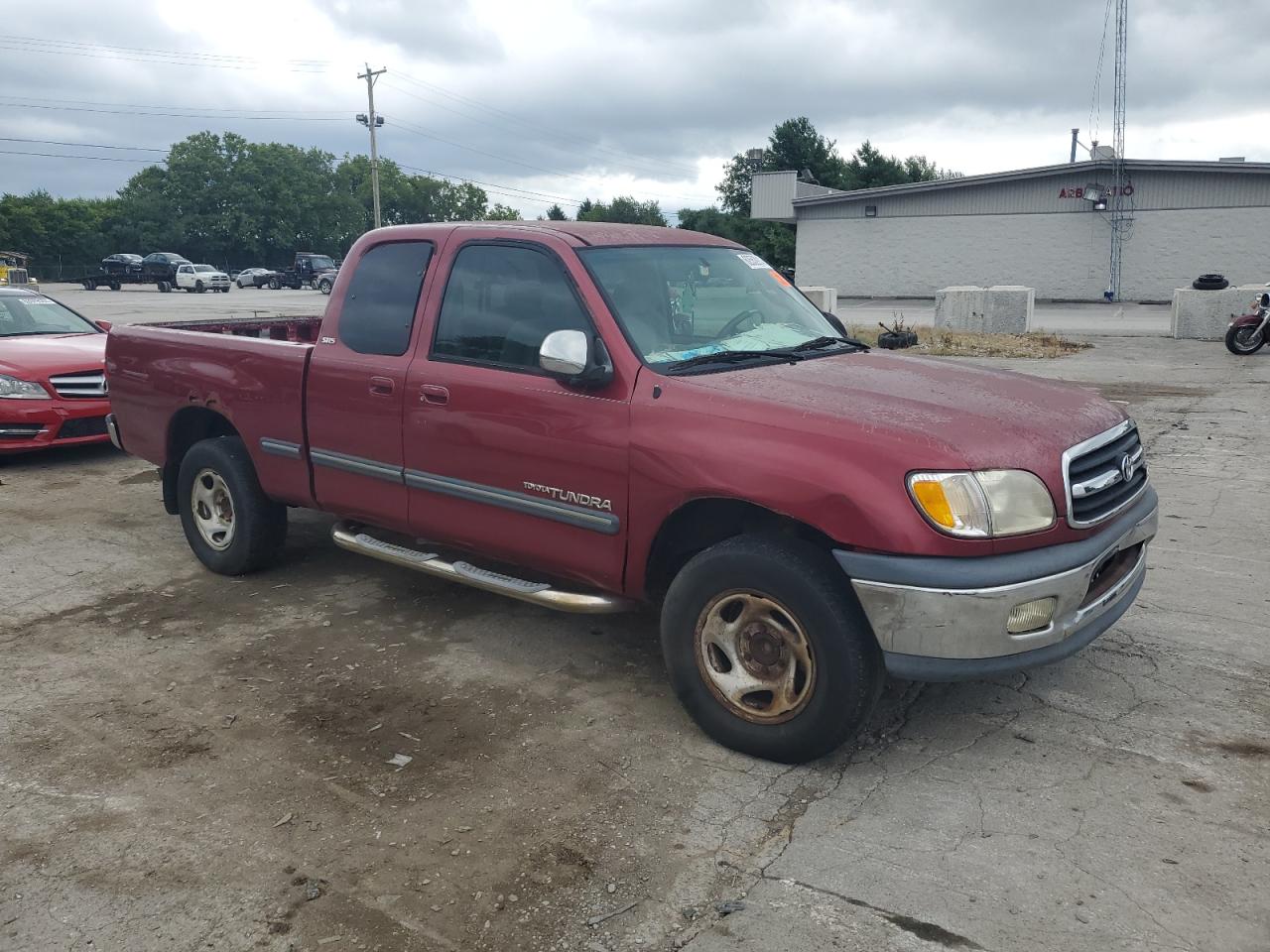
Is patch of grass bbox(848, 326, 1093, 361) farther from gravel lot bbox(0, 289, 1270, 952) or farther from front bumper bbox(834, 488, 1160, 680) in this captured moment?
front bumper bbox(834, 488, 1160, 680)

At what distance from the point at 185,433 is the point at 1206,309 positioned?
65.0ft

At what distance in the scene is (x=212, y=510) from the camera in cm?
586

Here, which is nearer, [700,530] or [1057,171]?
[700,530]

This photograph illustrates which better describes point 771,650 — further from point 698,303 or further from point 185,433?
point 185,433

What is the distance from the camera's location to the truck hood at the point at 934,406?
334 cm

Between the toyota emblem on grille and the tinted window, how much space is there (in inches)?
Result: 81.9

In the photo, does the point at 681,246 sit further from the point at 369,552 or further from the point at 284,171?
the point at 284,171

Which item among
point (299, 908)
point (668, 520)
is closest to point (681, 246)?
point (668, 520)

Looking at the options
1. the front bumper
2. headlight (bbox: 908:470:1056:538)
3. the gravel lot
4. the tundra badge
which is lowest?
the gravel lot

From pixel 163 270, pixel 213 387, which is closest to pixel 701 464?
pixel 213 387

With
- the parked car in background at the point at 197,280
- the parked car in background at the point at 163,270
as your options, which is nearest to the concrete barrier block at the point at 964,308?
the parked car in background at the point at 197,280

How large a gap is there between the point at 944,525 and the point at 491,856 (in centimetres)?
172

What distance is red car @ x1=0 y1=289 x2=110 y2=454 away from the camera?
27.9ft

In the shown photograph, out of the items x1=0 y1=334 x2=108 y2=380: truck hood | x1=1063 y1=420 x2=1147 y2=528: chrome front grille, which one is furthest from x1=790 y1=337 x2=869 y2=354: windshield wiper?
x1=0 y1=334 x2=108 y2=380: truck hood
